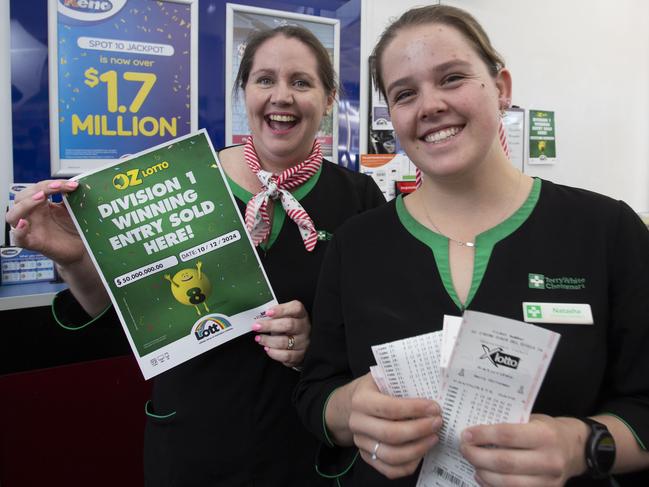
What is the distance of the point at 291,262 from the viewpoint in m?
1.25

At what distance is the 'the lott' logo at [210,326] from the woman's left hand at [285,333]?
0.22ft

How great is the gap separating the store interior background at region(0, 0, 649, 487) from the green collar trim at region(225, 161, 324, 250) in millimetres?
606

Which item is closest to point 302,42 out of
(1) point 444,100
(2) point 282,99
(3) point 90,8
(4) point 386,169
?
(2) point 282,99

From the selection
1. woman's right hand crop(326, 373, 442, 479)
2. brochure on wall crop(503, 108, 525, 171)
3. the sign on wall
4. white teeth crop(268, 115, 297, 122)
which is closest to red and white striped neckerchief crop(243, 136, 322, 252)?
white teeth crop(268, 115, 297, 122)

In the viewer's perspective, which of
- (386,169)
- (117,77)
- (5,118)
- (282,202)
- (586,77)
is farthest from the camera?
(586,77)

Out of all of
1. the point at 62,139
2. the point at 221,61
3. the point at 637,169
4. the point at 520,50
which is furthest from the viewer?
the point at 637,169

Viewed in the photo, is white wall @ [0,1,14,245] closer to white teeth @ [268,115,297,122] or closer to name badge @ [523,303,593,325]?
white teeth @ [268,115,297,122]

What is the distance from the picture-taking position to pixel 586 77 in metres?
3.54

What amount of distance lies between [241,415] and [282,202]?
529 millimetres

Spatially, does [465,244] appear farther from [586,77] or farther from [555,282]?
[586,77]

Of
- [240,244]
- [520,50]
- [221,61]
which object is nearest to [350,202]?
[240,244]

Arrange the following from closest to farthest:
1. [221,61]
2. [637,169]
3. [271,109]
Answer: [271,109] < [221,61] < [637,169]

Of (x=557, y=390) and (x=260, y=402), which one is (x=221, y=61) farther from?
(x=557, y=390)

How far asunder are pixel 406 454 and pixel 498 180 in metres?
0.52
